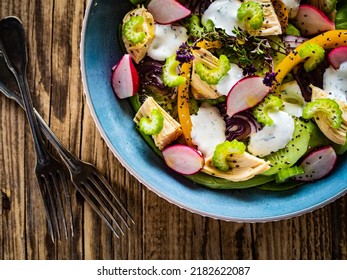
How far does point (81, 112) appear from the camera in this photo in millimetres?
2055

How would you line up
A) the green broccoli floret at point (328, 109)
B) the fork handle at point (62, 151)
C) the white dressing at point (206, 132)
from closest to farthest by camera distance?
the green broccoli floret at point (328, 109), the white dressing at point (206, 132), the fork handle at point (62, 151)

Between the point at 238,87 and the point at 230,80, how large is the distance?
42 millimetres

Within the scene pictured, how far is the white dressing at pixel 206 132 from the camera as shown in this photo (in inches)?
71.0

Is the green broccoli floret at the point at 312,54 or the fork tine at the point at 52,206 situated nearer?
the green broccoli floret at the point at 312,54

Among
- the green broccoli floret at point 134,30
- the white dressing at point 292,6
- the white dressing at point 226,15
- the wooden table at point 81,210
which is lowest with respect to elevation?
the wooden table at point 81,210

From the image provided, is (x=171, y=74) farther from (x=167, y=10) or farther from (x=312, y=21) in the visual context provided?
(x=312, y=21)

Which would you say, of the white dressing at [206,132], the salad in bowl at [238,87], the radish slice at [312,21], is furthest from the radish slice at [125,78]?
the radish slice at [312,21]

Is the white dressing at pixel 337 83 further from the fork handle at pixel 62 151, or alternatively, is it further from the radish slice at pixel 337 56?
the fork handle at pixel 62 151

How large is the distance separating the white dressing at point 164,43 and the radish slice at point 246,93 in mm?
243

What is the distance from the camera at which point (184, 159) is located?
178 centimetres

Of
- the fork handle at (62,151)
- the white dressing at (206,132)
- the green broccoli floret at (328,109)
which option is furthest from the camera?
the fork handle at (62,151)

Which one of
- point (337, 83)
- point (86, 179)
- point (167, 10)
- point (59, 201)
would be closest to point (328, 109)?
point (337, 83)

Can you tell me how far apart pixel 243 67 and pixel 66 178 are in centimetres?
76

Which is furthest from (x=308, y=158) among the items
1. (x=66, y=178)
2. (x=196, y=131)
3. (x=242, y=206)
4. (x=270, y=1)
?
(x=66, y=178)
